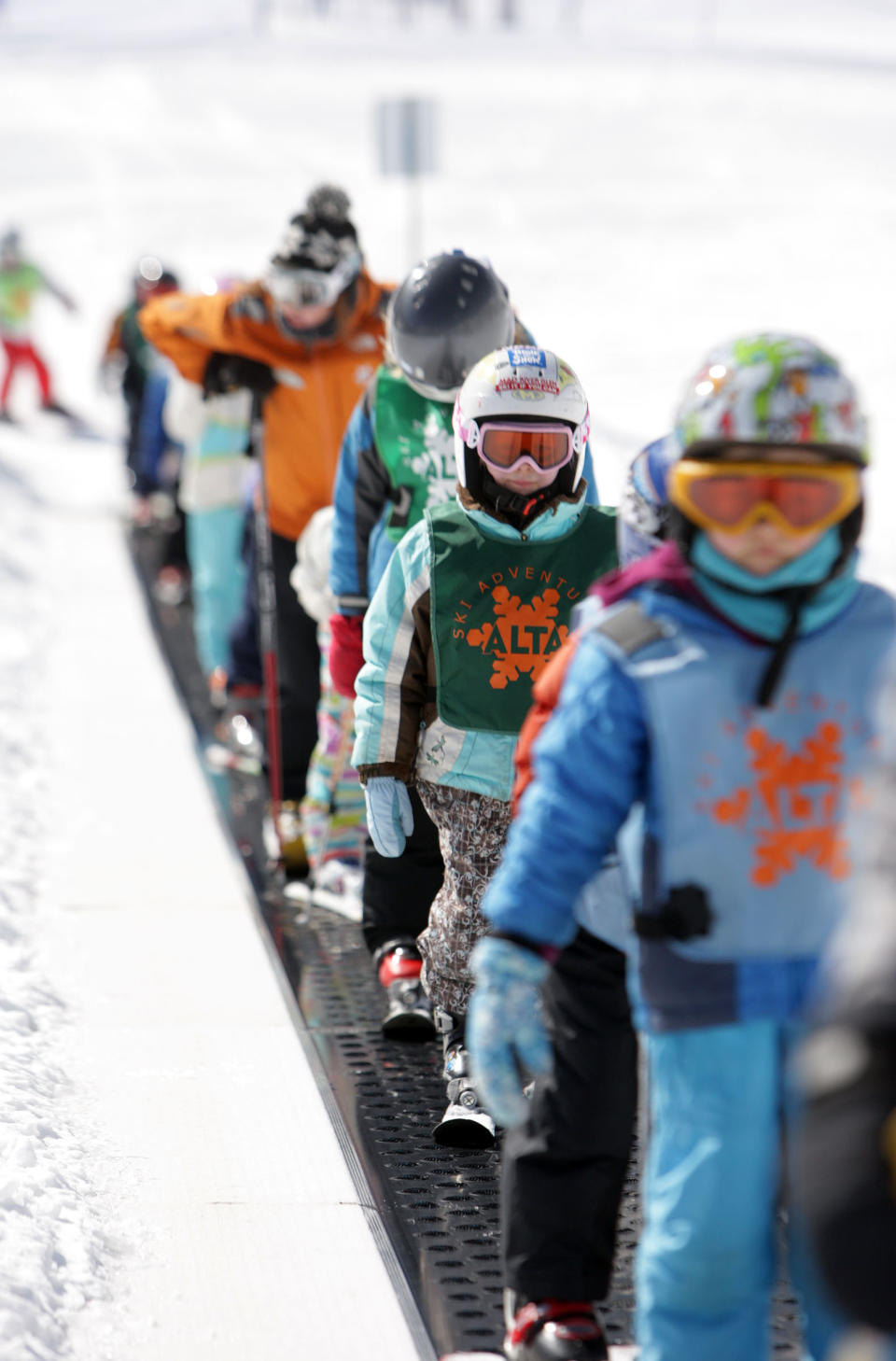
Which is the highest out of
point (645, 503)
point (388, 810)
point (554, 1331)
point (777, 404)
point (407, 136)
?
point (407, 136)

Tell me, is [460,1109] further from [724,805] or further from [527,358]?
[724,805]

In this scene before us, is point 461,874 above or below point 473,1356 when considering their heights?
above

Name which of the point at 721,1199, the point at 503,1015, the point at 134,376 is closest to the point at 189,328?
the point at 503,1015

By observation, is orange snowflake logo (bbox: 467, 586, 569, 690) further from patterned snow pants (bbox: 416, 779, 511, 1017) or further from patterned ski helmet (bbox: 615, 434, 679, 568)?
patterned ski helmet (bbox: 615, 434, 679, 568)

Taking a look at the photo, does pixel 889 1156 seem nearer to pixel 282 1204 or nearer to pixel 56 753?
pixel 282 1204

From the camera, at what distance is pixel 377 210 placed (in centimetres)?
3316

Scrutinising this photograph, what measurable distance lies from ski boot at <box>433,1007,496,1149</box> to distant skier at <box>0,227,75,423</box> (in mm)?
15143

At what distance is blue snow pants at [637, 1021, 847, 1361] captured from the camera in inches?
97.7

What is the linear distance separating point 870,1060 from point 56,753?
20.5 feet

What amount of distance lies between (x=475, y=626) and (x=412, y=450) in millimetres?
1061

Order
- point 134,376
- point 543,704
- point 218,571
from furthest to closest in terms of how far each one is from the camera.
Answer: point 134,376 < point 218,571 < point 543,704

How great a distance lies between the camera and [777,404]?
251 centimetres

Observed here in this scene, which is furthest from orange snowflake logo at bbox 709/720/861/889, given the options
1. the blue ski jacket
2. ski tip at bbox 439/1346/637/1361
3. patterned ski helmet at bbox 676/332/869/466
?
ski tip at bbox 439/1346/637/1361

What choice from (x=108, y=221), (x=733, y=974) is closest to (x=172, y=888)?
(x=733, y=974)
